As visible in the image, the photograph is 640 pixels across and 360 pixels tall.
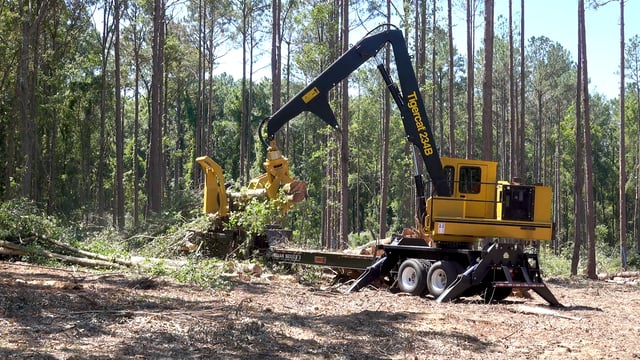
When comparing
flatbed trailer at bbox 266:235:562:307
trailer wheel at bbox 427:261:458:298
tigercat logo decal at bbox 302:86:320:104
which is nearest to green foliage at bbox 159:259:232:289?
flatbed trailer at bbox 266:235:562:307

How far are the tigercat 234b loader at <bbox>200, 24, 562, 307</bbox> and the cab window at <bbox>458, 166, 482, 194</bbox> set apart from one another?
0.02 meters

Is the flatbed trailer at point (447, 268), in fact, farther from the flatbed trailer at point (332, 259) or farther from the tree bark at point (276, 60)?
the tree bark at point (276, 60)

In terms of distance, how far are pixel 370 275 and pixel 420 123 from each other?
349 cm

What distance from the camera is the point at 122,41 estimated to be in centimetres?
4428

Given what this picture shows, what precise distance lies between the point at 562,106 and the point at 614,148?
38.4 ft

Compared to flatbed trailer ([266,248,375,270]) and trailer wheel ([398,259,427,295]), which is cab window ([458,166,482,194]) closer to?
trailer wheel ([398,259,427,295])

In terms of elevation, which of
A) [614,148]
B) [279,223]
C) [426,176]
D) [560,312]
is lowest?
[560,312]

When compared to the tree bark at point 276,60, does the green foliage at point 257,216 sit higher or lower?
lower

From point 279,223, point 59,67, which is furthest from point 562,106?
point 279,223

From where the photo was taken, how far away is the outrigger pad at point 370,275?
1498 centimetres

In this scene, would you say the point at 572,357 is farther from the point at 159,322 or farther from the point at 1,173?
the point at 1,173

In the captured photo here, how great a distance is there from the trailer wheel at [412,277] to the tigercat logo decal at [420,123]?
2.40 metres

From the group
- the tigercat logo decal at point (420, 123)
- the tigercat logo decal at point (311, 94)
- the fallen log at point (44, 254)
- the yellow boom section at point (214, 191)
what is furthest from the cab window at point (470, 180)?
the fallen log at point (44, 254)

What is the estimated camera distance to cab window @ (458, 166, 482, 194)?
593 inches
